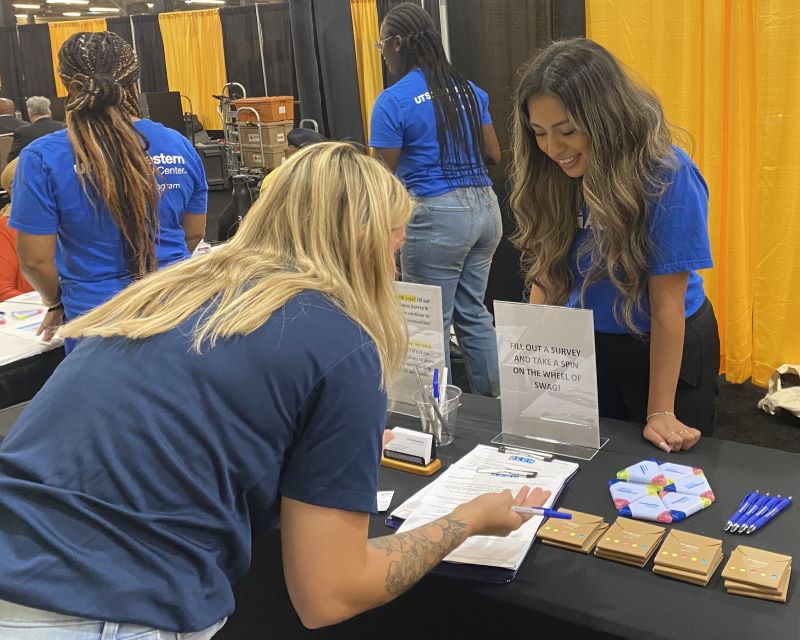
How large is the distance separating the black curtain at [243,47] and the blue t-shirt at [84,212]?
672cm

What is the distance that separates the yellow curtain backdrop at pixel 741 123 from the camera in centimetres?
298

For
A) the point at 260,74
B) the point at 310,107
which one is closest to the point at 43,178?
the point at 310,107

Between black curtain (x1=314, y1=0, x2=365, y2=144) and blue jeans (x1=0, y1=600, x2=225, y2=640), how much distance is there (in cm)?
386

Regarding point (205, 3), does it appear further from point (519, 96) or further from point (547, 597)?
point (547, 597)

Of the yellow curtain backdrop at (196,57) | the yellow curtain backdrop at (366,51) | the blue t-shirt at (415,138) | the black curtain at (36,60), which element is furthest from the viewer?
the black curtain at (36,60)

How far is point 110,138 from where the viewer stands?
2111mm

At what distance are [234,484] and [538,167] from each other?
0.99m

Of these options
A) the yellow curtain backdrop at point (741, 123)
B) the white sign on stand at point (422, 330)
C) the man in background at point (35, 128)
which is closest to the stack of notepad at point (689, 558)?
the white sign on stand at point (422, 330)

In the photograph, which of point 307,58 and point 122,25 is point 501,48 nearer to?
point 307,58

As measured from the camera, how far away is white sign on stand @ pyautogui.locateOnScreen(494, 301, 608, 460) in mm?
1364

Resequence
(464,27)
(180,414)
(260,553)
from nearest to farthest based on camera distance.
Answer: (180,414) → (260,553) → (464,27)

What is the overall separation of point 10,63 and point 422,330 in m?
10.2

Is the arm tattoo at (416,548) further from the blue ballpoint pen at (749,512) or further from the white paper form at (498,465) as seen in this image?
the blue ballpoint pen at (749,512)

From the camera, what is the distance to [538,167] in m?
1.63
